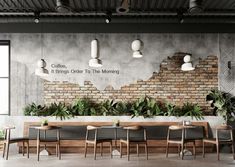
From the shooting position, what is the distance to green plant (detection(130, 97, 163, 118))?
31.7 feet

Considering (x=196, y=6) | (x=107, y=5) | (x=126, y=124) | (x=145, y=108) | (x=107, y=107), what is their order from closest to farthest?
(x=196, y=6) → (x=107, y=5) → (x=126, y=124) → (x=145, y=108) → (x=107, y=107)

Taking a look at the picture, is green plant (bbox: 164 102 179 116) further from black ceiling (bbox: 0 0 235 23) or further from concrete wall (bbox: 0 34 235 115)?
black ceiling (bbox: 0 0 235 23)

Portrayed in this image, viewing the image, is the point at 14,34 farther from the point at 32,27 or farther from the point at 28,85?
the point at 28,85

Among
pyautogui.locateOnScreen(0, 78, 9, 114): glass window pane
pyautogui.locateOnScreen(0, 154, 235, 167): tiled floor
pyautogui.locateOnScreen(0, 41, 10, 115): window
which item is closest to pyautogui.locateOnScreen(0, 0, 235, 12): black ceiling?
pyautogui.locateOnScreen(0, 41, 10, 115): window

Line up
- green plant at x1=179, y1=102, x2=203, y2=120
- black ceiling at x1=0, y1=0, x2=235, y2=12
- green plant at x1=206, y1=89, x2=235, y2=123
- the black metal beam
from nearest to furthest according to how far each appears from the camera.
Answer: black ceiling at x1=0, y1=0, x2=235, y2=12 < the black metal beam < green plant at x1=179, y1=102, x2=203, y2=120 < green plant at x1=206, y1=89, x2=235, y2=123

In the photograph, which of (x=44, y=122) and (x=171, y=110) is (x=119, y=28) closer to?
(x=171, y=110)

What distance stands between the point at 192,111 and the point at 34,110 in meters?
4.50

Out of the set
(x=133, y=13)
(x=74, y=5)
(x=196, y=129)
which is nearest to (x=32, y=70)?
(x=74, y=5)

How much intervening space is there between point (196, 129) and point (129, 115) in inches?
74.6

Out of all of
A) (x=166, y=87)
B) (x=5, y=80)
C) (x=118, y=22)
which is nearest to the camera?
(x=118, y=22)

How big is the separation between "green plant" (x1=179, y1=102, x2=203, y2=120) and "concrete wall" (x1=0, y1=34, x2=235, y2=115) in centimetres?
119

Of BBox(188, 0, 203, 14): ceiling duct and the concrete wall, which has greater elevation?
BBox(188, 0, 203, 14): ceiling duct

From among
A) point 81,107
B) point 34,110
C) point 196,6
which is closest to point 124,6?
point 196,6

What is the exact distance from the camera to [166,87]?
1025cm
